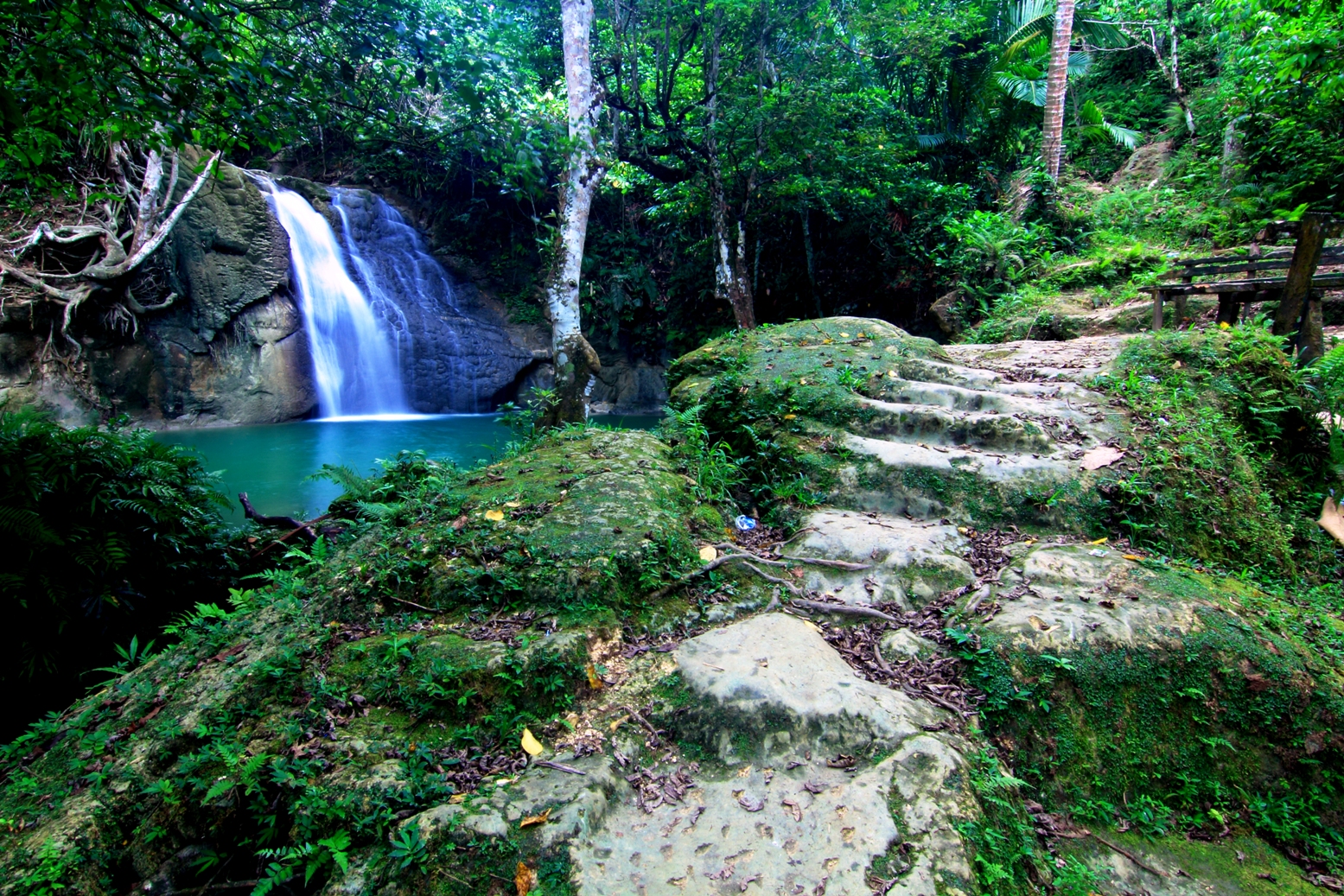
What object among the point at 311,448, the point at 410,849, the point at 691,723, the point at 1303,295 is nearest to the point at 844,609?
the point at 691,723

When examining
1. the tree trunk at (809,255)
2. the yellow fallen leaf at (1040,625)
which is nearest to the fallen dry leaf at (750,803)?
the yellow fallen leaf at (1040,625)

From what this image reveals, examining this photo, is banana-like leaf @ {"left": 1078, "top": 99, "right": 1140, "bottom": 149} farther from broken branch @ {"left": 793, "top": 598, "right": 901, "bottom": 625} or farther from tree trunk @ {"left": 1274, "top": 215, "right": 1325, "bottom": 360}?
broken branch @ {"left": 793, "top": 598, "right": 901, "bottom": 625}

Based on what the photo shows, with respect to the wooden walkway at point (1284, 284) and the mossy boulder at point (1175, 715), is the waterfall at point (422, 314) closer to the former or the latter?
the wooden walkway at point (1284, 284)

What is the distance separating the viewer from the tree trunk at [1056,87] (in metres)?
11.9

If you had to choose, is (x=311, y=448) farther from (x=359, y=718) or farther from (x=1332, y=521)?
(x=1332, y=521)

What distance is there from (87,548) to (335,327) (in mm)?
12061

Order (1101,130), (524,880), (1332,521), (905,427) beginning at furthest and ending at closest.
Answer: (1101,130), (905,427), (1332,521), (524,880)

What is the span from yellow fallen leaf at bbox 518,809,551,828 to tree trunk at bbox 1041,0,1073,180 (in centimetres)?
1413

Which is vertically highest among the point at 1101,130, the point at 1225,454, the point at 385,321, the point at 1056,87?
the point at 1056,87

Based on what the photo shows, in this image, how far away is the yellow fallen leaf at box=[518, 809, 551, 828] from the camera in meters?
2.01

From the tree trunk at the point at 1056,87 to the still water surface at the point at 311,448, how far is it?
9.54m

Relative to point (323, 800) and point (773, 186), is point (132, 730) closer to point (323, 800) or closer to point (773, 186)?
point (323, 800)

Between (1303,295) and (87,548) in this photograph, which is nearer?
(87,548)

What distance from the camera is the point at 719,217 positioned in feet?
40.1
